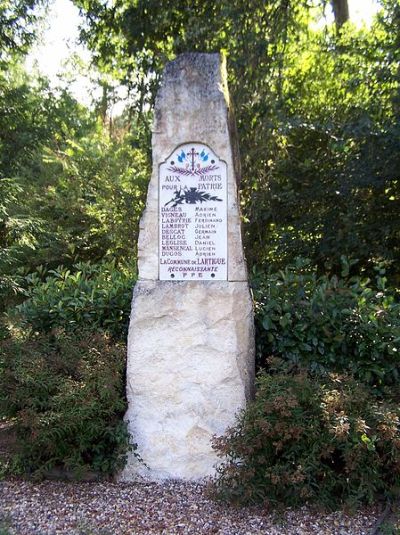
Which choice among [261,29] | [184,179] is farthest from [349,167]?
[184,179]

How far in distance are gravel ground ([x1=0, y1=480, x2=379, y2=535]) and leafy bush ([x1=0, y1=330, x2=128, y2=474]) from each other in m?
0.23

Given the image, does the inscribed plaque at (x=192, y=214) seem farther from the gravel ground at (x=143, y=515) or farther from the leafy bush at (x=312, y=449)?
the gravel ground at (x=143, y=515)

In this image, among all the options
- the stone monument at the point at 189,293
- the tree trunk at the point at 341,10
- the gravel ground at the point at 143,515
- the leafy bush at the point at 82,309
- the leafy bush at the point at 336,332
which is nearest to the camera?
the gravel ground at the point at 143,515

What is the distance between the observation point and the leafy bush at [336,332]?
4.71 metres

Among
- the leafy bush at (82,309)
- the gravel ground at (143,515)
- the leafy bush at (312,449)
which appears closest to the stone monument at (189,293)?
the gravel ground at (143,515)

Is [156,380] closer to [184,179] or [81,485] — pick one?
[81,485]

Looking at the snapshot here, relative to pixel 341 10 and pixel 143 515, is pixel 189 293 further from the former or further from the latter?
pixel 341 10

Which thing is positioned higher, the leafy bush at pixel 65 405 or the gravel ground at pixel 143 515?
the leafy bush at pixel 65 405

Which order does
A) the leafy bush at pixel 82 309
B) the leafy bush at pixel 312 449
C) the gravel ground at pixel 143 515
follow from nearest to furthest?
1. the gravel ground at pixel 143 515
2. the leafy bush at pixel 312 449
3. the leafy bush at pixel 82 309

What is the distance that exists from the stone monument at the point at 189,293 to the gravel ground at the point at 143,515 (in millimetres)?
377

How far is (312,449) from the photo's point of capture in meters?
3.80

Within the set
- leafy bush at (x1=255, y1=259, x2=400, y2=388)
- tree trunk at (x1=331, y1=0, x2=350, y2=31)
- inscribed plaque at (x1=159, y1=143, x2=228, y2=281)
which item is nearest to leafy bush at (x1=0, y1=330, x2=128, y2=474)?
inscribed plaque at (x1=159, y1=143, x2=228, y2=281)

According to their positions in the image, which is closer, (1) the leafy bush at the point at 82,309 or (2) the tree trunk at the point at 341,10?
(1) the leafy bush at the point at 82,309

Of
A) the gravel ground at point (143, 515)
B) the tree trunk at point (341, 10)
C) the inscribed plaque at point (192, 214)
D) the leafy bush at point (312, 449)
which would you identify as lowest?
the gravel ground at point (143, 515)
